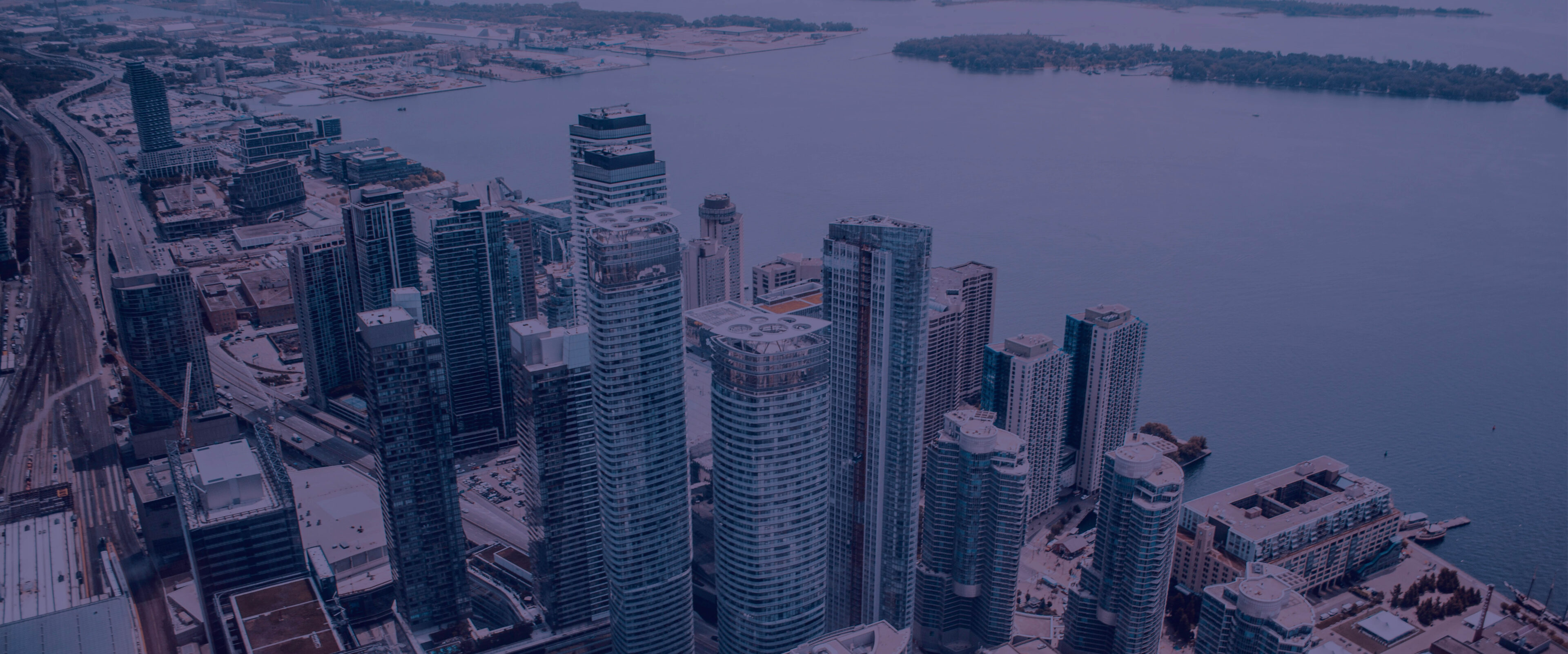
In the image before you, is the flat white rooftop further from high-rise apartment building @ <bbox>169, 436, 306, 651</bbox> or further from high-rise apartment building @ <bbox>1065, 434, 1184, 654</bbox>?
high-rise apartment building @ <bbox>1065, 434, 1184, 654</bbox>

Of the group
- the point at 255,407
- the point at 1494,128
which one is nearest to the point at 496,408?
the point at 255,407

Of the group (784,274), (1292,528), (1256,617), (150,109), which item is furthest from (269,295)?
(1256,617)

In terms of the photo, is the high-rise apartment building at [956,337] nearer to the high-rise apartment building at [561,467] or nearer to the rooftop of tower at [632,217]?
the high-rise apartment building at [561,467]

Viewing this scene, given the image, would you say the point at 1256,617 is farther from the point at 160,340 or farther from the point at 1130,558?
the point at 160,340

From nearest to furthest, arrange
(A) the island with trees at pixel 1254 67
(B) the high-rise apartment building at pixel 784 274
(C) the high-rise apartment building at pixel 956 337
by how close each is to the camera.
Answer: (C) the high-rise apartment building at pixel 956 337 < (B) the high-rise apartment building at pixel 784 274 < (A) the island with trees at pixel 1254 67

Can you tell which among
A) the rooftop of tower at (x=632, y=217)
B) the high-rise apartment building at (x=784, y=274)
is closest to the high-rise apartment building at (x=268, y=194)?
the high-rise apartment building at (x=784, y=274)

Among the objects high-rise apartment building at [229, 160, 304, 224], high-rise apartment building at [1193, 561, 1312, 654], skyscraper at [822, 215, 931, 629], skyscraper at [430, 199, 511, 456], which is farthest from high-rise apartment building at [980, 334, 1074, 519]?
high-rise apartment building at [229, 160, 304, 224]
